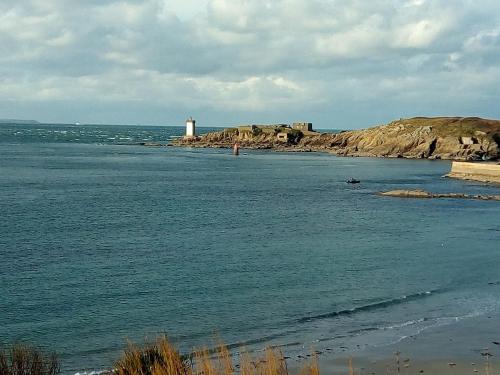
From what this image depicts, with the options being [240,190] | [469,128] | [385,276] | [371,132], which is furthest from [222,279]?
[371,132]

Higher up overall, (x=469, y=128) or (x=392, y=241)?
(x=469, y=128)

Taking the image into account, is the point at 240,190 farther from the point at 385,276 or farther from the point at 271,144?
the point at 271,144

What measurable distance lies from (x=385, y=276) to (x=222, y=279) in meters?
7.80

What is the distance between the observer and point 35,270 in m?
30.2

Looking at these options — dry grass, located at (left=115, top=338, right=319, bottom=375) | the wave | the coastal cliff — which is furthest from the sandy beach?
the coastal cliff

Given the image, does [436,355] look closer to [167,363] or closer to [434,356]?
[434,356]

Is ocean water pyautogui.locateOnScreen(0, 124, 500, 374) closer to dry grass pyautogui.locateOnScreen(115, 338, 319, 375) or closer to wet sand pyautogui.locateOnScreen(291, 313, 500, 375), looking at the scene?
wet sand pyautogui.locateOnScreen(291, 313, 500, 375)

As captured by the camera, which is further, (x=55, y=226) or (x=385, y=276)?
(x=55, y=226)

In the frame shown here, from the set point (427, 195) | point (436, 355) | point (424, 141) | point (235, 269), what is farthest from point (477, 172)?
point (436, 355)

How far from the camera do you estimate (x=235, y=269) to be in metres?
31.8

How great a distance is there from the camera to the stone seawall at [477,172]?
90.1 meters

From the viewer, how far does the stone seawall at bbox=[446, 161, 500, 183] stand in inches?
3546

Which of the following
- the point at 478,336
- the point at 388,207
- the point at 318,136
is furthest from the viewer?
the point at 318,136

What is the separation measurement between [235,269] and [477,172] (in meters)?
70.6
